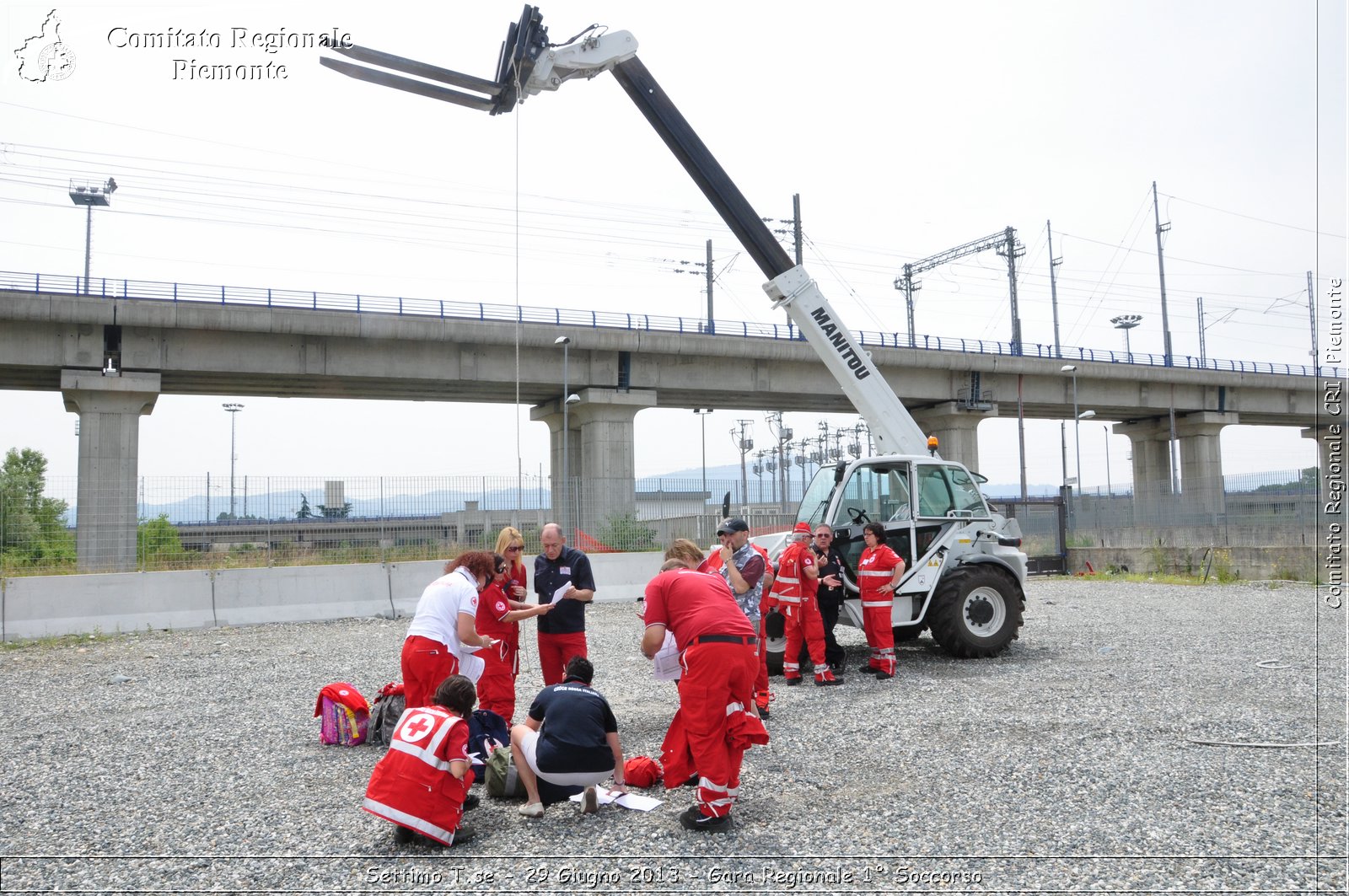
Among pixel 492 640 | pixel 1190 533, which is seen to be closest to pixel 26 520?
pixel 492 640

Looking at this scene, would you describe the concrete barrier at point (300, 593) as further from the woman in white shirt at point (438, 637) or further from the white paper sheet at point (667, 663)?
the white paper sheet at point (667, 663)

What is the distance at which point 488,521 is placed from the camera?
2022 centimetres

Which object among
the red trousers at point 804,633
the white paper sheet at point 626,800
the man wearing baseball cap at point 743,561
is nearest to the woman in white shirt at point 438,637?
the white paper sheet at point 626,800

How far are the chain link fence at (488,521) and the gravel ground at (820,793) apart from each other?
4.49 meters

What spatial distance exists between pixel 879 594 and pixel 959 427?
32.0 m

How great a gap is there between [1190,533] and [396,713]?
87.2 feet

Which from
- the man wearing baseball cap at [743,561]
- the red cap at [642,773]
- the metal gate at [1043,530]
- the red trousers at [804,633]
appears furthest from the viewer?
the metal gate at [1043,530]

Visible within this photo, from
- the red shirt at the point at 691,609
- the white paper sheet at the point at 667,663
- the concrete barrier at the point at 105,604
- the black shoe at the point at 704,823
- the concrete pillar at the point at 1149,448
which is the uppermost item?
the concrete pillar at the point at 1149,448

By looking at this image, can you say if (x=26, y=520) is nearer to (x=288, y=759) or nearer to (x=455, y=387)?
(x=288, y=759)

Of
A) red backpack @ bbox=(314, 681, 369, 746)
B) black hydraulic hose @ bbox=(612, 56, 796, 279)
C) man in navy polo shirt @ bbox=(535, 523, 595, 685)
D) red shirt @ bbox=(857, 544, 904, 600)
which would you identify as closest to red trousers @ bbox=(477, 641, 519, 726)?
man in navy polo shirt @ bbox=(535, 523, 595, 685)

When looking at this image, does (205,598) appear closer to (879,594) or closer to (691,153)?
(691,153)

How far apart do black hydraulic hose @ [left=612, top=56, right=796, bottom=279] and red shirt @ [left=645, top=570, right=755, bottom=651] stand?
6932 mm

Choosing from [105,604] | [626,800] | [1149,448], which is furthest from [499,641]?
[1149,448]

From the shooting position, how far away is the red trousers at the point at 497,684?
22.1 ft
